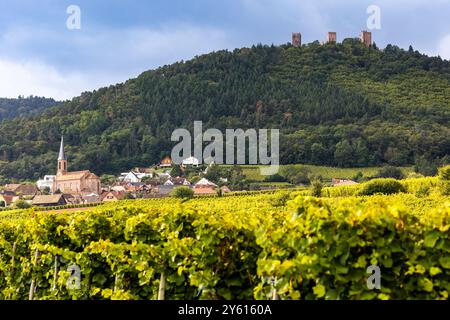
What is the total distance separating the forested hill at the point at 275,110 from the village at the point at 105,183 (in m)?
6.31

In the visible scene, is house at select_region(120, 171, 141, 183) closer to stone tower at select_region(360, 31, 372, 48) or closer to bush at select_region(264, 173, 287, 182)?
bush at select_region(264, 173, 287, 182)

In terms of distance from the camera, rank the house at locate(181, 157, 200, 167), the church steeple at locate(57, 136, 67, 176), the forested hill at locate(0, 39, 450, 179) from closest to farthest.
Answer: the forested hill at locate(0, 39, 450, 179)
the house at locate(181, 157, 200, 167)
the church steeple at locate(57, 136, 67, 176)

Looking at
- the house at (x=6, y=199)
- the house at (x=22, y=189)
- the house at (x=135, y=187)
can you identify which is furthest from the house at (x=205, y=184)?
the house at (x=22, y=189)

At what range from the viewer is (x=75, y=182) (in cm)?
9981

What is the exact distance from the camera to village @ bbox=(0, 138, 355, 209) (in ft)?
266

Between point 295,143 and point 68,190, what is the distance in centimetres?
3040

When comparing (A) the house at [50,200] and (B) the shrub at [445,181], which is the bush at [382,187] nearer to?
(B) the shrub at [445,181]

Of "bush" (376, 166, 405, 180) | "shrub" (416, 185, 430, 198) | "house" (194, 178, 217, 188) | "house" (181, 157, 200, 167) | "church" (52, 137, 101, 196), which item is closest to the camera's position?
"shrub" (416, 185, 430, 198)

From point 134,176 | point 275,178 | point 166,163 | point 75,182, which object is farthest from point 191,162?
point 275,178

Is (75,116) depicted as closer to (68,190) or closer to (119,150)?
(119,150)

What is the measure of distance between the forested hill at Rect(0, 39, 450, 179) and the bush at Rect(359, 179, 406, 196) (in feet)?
165

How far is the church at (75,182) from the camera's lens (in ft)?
309

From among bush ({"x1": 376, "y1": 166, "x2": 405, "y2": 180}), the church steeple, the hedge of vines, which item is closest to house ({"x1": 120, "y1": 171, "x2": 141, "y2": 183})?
the church steeple

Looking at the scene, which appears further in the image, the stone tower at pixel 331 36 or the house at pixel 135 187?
the stone tower at pixel 331 36
